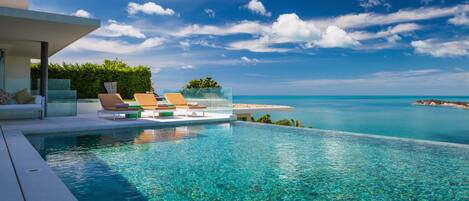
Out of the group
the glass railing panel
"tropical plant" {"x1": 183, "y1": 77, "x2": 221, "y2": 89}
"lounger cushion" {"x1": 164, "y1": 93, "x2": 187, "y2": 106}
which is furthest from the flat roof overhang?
"tropical plant" {"x1": 183, "y1": 77, "x2": 221, "y2": 89}

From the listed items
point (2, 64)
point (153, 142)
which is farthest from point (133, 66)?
point (153, 142)

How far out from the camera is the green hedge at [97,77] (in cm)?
1764

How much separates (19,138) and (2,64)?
5.65 m

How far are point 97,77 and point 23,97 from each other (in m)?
8.40

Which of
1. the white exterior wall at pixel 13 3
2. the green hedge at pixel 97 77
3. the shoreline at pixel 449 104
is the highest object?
the white exterior wall at pixel 13 3

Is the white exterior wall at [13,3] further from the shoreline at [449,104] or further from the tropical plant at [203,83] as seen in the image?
the shoreline at [449,104]

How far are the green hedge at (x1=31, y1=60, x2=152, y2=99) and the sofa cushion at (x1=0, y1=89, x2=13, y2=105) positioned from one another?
7.35 meters

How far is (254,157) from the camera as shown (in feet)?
21.1

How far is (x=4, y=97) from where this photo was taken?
10039 millimetres

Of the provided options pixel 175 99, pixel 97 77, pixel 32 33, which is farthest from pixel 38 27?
pixel 97 77

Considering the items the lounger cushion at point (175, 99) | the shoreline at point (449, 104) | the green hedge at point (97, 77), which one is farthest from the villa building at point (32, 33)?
the shoreline at point (449, 104)

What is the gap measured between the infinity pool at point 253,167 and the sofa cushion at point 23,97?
7.96ft

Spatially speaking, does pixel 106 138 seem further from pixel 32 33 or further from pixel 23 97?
pixel 32 33

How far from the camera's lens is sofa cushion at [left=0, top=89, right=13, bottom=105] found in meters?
9.95
